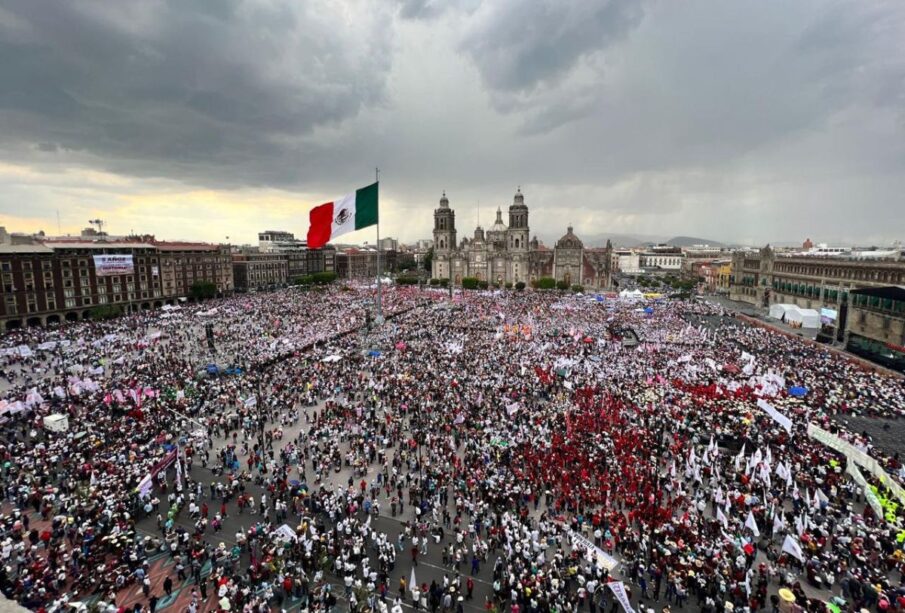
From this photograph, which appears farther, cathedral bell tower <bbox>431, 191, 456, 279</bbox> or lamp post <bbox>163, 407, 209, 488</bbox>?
cathedral bell tower <bbox>431, 191, 456, 279</bbox>

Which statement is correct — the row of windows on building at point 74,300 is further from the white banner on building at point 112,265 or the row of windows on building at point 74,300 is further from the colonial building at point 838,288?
the colonial building at point 838,288

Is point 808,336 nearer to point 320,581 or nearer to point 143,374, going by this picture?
point 320,581

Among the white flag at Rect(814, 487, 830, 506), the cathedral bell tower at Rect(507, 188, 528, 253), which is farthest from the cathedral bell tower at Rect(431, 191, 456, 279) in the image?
the white flag at Rect(814, 487, 830, 506)

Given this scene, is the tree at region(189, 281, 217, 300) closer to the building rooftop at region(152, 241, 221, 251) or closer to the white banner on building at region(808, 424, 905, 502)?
the building rooftop at region(152, 241, 221, 251)

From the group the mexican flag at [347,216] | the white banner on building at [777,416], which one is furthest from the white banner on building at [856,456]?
the mexican flag at [347,216]

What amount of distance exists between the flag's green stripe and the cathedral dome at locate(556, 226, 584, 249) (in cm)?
8068

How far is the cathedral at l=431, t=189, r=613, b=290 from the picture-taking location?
104 metres

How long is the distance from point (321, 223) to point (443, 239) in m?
89.7

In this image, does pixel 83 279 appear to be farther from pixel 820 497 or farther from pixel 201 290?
pixel 820 497

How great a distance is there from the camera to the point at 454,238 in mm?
119188

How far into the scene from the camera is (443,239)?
384 feet

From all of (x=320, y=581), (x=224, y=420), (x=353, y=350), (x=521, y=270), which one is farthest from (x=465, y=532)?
(x=521, y=270)

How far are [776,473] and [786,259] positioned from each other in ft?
210

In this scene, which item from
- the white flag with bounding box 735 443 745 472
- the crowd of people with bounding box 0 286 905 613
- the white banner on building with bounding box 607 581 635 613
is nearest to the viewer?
the white banner on building with bounding box 607 581 635 613
